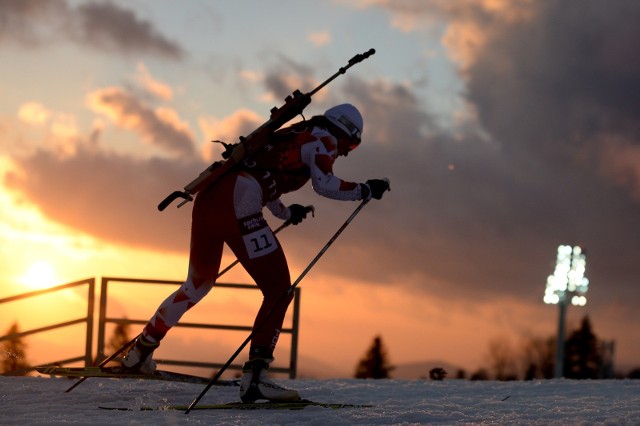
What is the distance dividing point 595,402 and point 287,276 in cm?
276

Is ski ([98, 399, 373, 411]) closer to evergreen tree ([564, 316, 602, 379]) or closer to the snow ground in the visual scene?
the snow ground

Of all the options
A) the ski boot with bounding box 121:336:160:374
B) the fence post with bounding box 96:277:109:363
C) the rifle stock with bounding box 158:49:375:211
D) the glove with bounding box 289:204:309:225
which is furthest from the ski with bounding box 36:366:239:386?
the fence post with bounding box 96:277:109:363

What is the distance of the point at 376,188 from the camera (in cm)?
755

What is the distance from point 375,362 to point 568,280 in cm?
3662

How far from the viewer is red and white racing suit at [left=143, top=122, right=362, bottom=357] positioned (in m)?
7.24

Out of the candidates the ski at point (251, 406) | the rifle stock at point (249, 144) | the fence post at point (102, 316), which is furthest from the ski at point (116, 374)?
the fence post at point (102, 316)

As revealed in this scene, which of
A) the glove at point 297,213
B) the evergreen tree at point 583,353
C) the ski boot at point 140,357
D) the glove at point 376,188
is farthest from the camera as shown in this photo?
the evergreen tree at point 583,353

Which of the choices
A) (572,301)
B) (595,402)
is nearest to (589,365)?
(572,301)

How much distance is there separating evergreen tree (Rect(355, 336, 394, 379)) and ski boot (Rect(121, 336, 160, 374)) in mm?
60070

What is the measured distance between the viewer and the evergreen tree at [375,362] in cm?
6725

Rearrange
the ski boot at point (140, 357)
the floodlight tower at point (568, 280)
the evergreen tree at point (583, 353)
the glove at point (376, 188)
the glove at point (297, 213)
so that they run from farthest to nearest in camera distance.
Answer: the evergreen tree at point (583, 353)
the floodlight tower at point (568, 280)
the glove at point (297, 213)
the ski boot at point (140, 357)
the glove at point (376, 188)

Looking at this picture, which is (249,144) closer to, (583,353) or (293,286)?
(293,286)

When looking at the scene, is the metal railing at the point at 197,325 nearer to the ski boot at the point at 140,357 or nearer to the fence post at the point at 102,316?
the fence post at the point at 102,316

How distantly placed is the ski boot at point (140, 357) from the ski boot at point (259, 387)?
0.85 m
